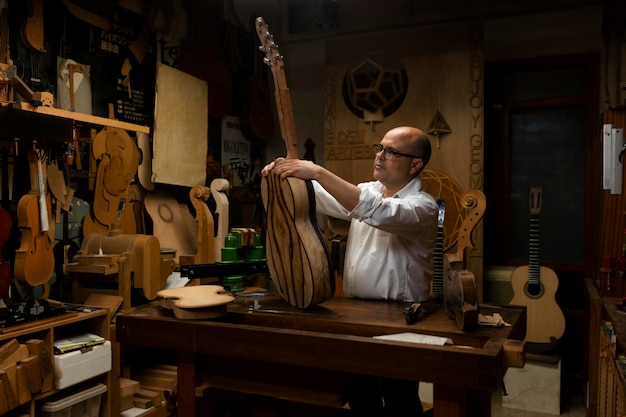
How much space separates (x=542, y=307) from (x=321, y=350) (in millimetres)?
3452

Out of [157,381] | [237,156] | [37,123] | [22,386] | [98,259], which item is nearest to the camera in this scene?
[22,386]

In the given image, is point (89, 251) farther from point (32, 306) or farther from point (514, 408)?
point (514, 408)

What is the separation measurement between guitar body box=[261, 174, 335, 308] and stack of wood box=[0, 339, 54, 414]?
144 cm

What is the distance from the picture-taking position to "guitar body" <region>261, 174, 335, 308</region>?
6.41ft

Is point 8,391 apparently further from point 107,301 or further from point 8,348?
point 107,301

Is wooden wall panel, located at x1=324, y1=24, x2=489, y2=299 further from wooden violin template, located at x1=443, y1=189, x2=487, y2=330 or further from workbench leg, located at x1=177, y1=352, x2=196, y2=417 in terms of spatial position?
workbench leg, located at x1=177, y1=352, x2=196, y2=417

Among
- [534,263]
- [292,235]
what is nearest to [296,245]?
[292,235]

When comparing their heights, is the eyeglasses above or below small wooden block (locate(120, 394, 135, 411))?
above

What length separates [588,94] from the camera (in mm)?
5078

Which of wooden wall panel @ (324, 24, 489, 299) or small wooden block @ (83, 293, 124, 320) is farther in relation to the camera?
wooden wall panel @ (324, 24, 489, 299)

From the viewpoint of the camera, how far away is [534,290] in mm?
4539

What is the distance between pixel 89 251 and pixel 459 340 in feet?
8.86

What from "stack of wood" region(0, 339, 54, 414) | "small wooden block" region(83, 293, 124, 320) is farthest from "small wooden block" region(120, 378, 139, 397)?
"stack of wood" region(0, 339, 54, 414)

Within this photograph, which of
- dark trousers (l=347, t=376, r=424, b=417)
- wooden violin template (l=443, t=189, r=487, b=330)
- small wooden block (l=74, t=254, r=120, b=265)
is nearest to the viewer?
wooden violin template (l=443, t=189, r=487, b=330)
